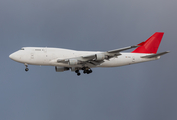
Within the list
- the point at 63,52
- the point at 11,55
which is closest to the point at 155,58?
the point at 63,52

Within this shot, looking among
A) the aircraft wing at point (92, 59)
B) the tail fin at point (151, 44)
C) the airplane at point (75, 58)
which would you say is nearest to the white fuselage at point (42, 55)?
the airplane at point (75, 58)

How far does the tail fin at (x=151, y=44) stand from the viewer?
52500 mm

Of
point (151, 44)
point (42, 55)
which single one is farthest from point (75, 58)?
point (151, 44)

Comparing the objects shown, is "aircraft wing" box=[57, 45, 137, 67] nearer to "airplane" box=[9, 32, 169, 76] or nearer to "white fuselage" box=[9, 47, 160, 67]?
"airplane" box=[9, 32, 169, 76]

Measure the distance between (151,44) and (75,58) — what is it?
16.8 m

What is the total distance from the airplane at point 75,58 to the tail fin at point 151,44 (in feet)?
6.64

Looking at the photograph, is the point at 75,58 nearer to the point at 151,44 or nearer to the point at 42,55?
the point at 42,55

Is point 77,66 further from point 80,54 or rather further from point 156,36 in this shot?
point 156,36

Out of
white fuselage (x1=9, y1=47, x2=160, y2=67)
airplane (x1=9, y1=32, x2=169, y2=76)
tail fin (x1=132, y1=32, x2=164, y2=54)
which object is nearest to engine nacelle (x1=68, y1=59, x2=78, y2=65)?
airplane (x1=9, y1=32, x2=169, y2=76)

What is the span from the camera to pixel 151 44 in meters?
53.2

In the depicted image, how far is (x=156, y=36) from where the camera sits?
53.9 m

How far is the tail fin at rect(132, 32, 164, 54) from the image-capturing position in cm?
5250

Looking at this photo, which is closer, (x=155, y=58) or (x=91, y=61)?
(x=91, y=61)

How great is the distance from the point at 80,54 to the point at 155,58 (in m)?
14.4
